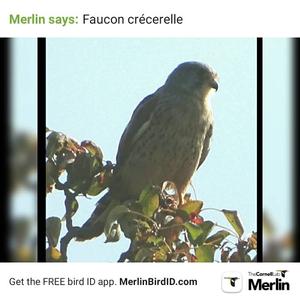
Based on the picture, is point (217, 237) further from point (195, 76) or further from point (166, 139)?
point (195, 76)

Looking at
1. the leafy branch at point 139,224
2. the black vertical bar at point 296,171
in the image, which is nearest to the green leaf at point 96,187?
the leafy branch at point 139,224

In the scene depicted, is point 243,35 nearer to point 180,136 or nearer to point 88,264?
point 180,136

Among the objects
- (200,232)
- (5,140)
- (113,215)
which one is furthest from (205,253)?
(5,140)

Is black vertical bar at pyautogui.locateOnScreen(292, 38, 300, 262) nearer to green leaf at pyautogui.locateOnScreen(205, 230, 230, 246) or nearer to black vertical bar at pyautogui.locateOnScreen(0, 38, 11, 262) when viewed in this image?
green leaf at pyautogui.locateOnScreen(205, 230, 230, 246)

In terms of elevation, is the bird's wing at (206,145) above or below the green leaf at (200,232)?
above

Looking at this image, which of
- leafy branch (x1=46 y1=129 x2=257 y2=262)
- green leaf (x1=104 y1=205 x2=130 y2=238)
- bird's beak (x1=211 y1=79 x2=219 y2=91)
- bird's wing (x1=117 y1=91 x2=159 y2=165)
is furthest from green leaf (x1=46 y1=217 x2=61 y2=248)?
bird's beak (x1=211 y1=79 x2=219 y2=91)

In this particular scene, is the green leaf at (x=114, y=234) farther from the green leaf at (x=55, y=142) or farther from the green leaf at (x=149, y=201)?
the green leaf at (x=55, y=142)

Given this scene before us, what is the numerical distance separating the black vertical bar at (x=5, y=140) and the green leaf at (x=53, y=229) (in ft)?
0.35

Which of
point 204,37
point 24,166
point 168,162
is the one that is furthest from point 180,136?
point 24,166

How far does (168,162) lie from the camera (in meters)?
2.40

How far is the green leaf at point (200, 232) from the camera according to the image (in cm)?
225

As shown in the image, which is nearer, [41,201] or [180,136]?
[41,201]

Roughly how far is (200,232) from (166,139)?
1.00 feet

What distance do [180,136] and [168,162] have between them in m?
0.08
